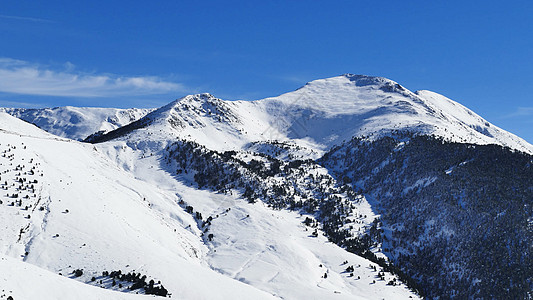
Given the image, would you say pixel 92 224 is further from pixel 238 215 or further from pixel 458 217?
pixel 458 217

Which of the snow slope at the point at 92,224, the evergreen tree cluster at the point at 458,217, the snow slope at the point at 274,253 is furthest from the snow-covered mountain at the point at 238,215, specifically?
the evergreen tree cluster at the point at 458,217

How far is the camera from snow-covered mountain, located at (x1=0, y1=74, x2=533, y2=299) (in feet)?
191

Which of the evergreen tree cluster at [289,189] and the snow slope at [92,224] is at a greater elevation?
the evergreen tree cluster at [289,189]

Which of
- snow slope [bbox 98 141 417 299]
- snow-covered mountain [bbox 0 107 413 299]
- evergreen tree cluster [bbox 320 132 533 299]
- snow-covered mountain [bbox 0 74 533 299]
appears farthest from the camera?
evergreen tree cluster [bbox 320 132 533 299]

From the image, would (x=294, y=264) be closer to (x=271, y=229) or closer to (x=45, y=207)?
(x=271, y=229)

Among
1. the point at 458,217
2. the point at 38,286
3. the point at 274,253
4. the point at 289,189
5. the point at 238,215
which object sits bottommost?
the point at 38,286

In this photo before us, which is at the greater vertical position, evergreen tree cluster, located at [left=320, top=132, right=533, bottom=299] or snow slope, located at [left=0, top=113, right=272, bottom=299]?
evergreen tree cluster, located at [left=320, top=132, right=533, bottom=299]

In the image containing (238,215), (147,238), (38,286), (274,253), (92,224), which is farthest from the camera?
(238,215)

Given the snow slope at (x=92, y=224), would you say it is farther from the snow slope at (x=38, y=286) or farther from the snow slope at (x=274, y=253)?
the snow slope at (x=38, y=286)

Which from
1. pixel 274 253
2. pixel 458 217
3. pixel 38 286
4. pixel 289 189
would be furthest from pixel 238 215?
pixel 38 286

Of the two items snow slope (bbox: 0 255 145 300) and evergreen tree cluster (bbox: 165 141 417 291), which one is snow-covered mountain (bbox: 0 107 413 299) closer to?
snow slope (bbox: 0 255 145 300)

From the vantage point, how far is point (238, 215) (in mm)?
109500

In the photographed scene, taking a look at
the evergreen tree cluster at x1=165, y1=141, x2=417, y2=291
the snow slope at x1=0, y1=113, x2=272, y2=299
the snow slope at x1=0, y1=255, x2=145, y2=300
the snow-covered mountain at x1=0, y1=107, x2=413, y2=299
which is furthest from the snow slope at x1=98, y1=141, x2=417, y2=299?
the snow slope at x1=0, y1=255, x2=145, y2=300

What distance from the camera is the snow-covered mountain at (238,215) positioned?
5809cm
